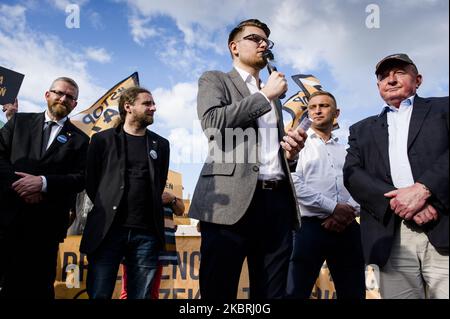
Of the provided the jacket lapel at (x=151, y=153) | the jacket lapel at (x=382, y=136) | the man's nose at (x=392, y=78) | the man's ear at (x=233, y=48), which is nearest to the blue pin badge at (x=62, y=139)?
the jacket lapel at (x=151, y=153)

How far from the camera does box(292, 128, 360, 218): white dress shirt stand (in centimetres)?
309

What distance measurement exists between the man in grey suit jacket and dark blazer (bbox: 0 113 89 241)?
1294mm

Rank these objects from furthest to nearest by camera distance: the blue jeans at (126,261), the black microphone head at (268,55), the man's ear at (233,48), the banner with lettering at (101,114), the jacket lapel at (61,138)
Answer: the banner with lettering at (101,114)
the jacket lapel at (61,138)
the blue jeans at (126,261)
the man's ear at (233,48)
the black microphone head at (268,55)

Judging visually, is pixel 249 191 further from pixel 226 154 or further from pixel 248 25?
pixel 248 25

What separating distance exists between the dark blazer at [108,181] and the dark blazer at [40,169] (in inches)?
6.6

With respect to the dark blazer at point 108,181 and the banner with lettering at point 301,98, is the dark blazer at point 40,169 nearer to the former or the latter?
the dark blazer at point 108,181

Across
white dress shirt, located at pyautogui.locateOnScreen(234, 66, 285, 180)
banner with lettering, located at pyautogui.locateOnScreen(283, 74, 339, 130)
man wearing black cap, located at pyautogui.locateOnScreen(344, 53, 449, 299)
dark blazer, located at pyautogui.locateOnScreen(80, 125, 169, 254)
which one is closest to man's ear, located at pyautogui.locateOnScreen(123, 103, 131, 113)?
dark blazer, located at pyautogui.locateOnScreen(80, 125, 169, 254)

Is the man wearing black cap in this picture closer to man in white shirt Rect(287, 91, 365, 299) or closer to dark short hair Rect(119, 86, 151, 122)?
man in white shirt Rect(287, 91, 365, 299)

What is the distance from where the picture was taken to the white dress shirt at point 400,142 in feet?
7.20

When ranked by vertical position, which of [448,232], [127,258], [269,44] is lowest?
[127,258]
